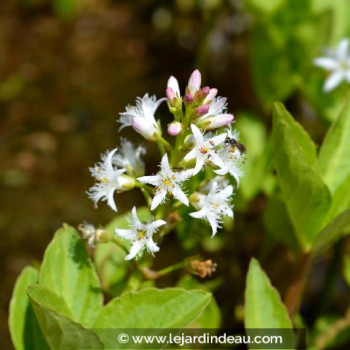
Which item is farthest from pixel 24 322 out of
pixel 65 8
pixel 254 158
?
pixel 65 8

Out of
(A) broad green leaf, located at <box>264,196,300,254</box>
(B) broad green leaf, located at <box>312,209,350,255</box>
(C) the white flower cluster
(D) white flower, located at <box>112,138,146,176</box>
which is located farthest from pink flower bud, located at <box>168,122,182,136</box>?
(A) broad green leaf, located at <box>264,196,300,254</box>

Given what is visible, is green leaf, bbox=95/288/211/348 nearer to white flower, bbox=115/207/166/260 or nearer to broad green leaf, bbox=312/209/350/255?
white flower, bbox=115/207/166/260

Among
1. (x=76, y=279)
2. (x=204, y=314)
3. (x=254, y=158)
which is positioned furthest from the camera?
(x=254, y=158)

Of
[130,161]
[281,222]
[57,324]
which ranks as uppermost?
[130,161]

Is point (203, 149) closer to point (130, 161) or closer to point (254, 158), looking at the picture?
point (130, 161)

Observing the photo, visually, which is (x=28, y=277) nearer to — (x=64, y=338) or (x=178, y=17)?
(x=64, y=338)

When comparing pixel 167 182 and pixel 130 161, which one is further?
pixel 130 161

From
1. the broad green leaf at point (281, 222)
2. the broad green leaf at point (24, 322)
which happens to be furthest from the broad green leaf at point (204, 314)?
the broad green leaf at point (24, 322)

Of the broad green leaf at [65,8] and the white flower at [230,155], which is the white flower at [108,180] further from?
the broad green leaf at [65,8]
